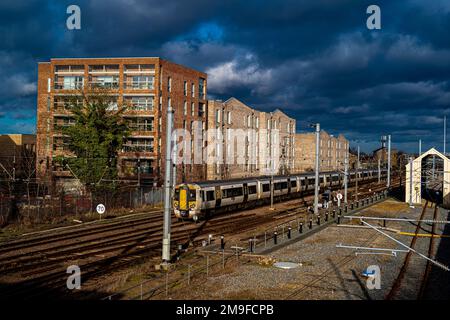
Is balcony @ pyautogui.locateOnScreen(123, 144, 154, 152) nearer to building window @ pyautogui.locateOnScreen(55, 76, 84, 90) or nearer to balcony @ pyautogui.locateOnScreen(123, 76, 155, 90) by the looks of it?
balcony @ pyautogui.locateOnScreen(123, 76, 155, 90)

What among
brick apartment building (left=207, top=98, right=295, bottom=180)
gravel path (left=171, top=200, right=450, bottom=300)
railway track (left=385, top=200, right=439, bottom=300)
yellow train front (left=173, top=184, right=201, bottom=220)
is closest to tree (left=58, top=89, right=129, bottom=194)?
yellow train front (left=173, top=184, right=201, bottom=220)

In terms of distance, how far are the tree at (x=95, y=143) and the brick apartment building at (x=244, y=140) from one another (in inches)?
968

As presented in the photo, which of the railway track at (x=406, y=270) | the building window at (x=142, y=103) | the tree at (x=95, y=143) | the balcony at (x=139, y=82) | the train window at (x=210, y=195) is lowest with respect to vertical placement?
the railway track at (x=406, y=270)

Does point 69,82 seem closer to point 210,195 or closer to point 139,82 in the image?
point 139,82

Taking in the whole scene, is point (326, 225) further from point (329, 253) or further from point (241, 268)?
point (241, 268)

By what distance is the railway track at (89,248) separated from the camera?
17.2m

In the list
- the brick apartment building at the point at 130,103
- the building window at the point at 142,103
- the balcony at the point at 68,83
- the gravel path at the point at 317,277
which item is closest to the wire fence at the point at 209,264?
the gravel path at the point at 317,277

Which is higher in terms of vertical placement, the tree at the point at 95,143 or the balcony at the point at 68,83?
the balcony at the point at 68,83

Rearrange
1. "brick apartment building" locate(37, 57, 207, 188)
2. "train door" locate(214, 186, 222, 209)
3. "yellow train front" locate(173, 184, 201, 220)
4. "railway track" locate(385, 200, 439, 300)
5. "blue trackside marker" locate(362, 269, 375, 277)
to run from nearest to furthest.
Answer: "railway track" locate(385, 200, 439, 300), "blue trackside marker" locate(362, 269, 375, 277), "yellow train front" locate(173, 184, 201, 220), "train door" locate(214, 186, 222, 209), "brick apartment building" locate(37, 57, 207, 188)

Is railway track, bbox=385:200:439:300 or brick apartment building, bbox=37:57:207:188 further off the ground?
brick apartment building, bbox=37:57:207:188

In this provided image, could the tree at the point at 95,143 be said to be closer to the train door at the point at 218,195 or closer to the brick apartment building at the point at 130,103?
the brick apartment building at the point at 130,103

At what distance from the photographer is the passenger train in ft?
107

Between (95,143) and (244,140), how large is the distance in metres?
38.4

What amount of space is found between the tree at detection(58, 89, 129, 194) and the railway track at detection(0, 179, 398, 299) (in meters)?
8.61
